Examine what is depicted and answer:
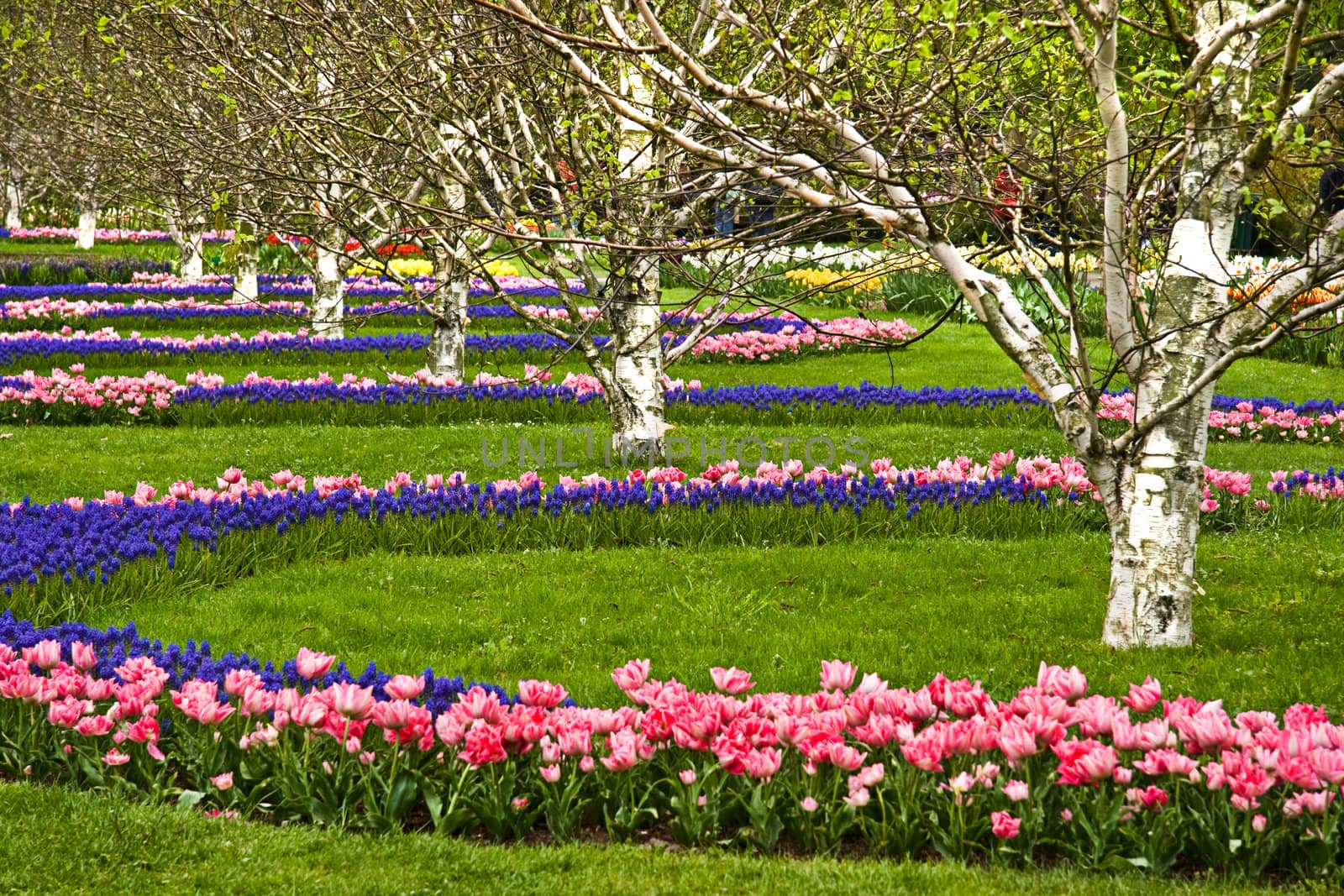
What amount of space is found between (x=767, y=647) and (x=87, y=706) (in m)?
2.97

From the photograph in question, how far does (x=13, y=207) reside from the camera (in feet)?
130

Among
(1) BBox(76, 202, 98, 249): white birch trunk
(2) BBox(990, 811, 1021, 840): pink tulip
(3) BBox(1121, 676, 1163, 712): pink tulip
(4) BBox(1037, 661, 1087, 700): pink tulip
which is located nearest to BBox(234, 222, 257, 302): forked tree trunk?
(1) BBox(76, 202, 98, 249): white birch trunk

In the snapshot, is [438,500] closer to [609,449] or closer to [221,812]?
[609,449]

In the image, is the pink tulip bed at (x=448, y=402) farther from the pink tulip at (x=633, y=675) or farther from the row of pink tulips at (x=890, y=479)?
the pink tulip at (x=633, y=675)

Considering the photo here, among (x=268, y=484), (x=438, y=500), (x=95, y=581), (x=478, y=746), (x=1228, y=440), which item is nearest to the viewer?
(x=478, y=746)

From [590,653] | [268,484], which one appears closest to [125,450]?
[268,484]

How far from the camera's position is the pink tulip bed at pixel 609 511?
724 centimetres

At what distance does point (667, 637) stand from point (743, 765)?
2248mm

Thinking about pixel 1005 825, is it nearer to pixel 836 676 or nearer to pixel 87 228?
pixel 836 676

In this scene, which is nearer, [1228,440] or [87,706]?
[87,706]

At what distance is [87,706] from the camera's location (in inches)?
166

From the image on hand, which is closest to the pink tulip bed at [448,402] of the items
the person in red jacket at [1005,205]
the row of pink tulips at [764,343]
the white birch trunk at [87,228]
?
the row of pink tulips at [764,343]

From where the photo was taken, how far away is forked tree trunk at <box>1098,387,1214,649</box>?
539 centimetres

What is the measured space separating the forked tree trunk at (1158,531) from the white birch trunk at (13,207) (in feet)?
131
